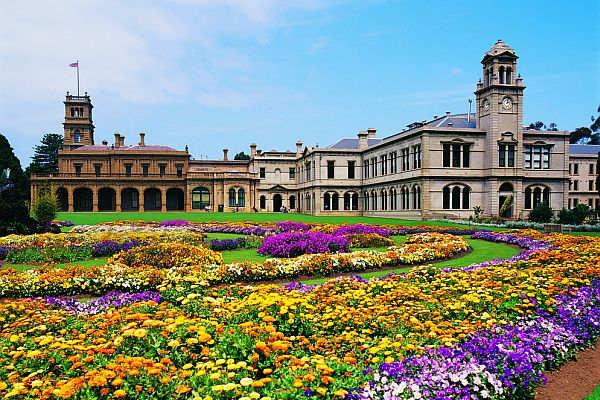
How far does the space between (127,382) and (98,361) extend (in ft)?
2.72

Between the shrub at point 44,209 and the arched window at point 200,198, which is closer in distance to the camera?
the shrub at point 44,209

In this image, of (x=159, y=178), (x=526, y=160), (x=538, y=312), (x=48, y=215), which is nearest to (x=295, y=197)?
(x=159, y=178)

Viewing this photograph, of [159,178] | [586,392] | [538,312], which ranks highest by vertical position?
[159,178]

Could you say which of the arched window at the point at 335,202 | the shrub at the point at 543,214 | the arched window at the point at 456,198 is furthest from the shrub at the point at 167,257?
the arched window at the point at 335,202

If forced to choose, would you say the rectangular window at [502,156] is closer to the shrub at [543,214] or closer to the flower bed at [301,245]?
the shrub at [543,214]

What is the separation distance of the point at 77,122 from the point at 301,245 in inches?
2923

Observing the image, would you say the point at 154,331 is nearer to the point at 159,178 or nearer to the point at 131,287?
the point at 131,287

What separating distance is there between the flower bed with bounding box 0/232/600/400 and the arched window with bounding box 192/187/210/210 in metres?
55.2

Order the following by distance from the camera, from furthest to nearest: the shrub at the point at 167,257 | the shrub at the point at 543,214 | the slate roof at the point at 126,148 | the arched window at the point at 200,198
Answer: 1. the slate roof at the point at 126,148
2. the arched window at the point at 200,198
3. the shrub at the point at 543,214
4. the shrub at the point at 167,257

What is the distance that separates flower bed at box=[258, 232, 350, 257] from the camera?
51.2 ft

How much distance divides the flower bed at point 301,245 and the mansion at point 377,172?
85.4 feet

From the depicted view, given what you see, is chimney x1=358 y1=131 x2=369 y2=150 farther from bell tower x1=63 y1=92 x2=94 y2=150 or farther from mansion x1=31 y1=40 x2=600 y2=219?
bell tower x1=63 y1=92 x2=94 y2=150

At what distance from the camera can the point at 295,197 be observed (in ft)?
223

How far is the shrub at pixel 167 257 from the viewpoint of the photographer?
41.6ft
